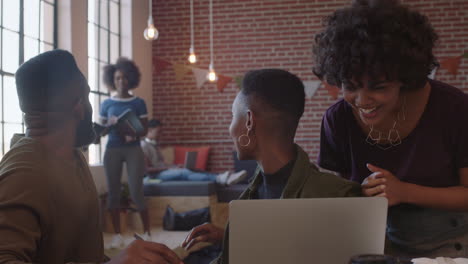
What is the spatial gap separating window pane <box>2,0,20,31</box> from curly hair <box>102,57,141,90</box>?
3.19ft

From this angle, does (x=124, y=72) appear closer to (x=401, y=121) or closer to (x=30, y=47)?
(x=30, y=47)

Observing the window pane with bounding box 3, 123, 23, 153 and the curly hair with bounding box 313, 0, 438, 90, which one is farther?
the window pane with bounding box 3, 123, 23, 153

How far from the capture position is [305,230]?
3.42 ft

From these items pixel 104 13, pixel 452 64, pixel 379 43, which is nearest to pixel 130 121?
pixel 104 13

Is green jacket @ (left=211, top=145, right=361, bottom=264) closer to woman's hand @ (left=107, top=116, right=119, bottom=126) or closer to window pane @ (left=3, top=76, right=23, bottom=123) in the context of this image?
woman's hand @ (left=107, top=116, right=119, bottom=126)

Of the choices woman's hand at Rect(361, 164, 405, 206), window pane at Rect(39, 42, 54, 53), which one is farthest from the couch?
woman's hand at Rect(361, 164, 405, 206)

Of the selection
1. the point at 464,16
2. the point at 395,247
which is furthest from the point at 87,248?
the point at 464,16

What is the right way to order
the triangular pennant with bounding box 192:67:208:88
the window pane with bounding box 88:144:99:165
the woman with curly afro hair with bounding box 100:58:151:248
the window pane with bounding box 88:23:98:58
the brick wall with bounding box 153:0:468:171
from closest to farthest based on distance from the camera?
the woman with curly afro hair with bounding box 100:58:151:248 < the window pane with bounding box 88:144:99:165 < the window pane with bounding box 88:23:98:58 < the brick wall with bounding box 153:0:468:171 < the triangular pennant with bounding box 192:67:208:88

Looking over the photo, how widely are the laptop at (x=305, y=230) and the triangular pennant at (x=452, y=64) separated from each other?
6.80 m

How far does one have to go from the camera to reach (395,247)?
152 centimetres

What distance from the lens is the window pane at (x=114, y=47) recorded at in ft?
23.8

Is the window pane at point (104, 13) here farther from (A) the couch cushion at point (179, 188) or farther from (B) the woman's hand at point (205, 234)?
(B) the woman's hand at point (205, 234)

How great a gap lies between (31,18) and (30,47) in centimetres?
30

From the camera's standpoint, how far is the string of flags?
7266 millimetres
